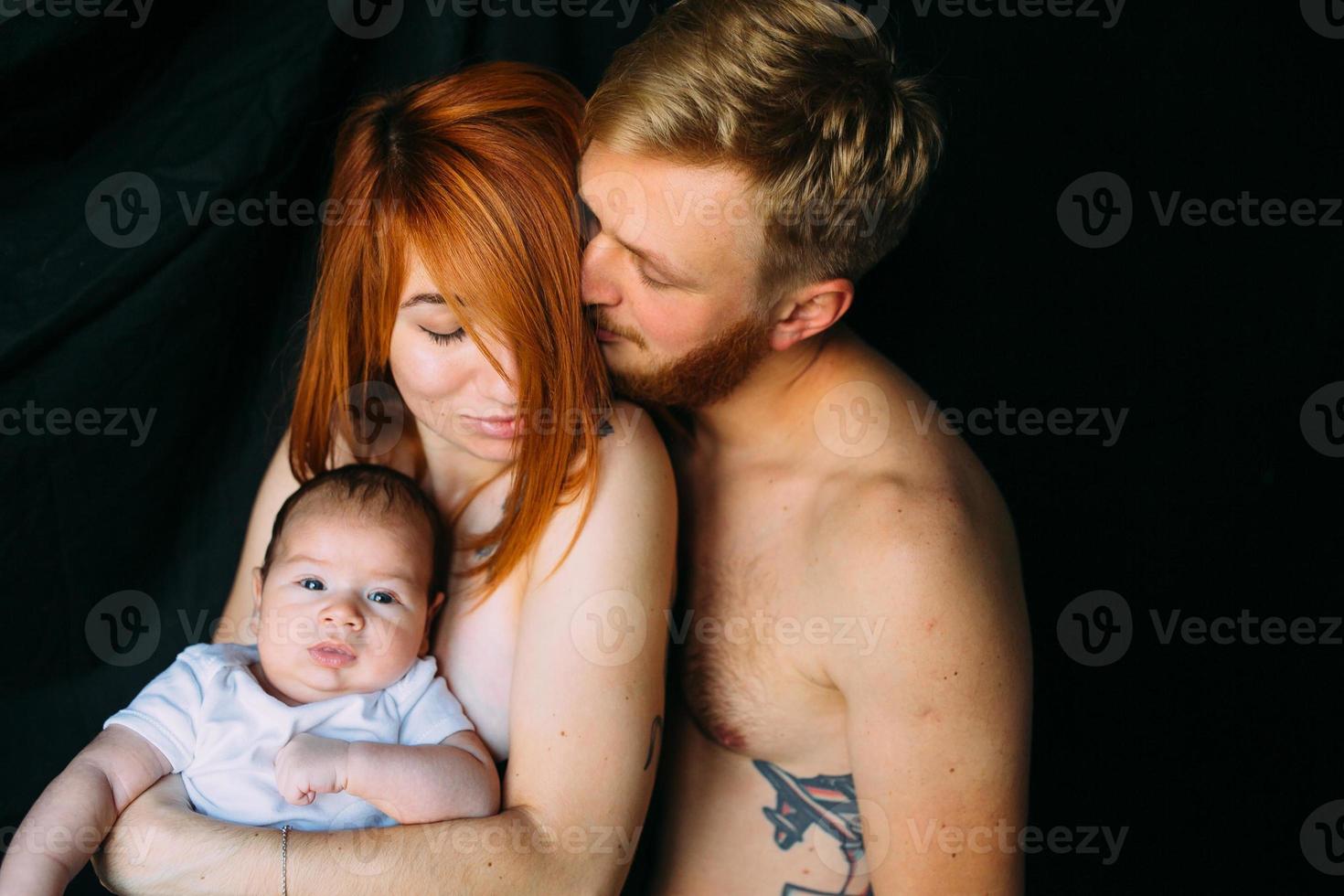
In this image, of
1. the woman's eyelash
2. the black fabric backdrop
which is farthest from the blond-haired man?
the black fabric backdrop

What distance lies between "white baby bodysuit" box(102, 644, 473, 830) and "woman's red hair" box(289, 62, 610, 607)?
26 cm

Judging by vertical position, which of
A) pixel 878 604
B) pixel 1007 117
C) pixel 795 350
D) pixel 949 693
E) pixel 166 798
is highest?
pixel 1007 117

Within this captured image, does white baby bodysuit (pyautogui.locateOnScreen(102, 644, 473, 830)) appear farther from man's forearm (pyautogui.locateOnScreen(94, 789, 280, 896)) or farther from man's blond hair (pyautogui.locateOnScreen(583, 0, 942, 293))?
man's blond hair (pyautogui.locateOnScreen(583, 0, 942, 293))

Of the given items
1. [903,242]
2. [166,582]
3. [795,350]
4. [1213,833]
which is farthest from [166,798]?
[1213,833]

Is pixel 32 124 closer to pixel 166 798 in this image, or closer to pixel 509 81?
pixel 509 81

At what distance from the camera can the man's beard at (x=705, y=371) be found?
2.16 m

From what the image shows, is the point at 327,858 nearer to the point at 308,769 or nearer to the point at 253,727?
the point at 308,769

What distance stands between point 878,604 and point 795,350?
53cm

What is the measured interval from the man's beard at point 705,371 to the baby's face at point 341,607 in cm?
48

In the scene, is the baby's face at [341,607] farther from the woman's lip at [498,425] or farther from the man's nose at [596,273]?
the man's nose at [596,273]

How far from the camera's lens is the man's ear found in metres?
2.18

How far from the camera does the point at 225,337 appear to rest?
280 centimetres

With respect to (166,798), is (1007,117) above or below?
above

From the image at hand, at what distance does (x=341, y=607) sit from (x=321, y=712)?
18cm
